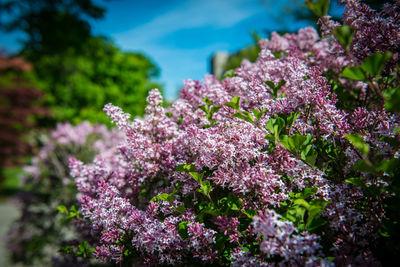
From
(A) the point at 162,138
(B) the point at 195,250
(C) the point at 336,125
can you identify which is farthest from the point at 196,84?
(B) the point at 195,250

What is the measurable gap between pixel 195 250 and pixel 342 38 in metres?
1.53

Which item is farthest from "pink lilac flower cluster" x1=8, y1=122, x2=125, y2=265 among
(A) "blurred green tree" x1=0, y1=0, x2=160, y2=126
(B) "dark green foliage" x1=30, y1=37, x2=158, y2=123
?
(B) "dark green foliage" x1=30, y1=37, x2=158, y2=123

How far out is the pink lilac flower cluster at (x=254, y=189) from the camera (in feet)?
4.50

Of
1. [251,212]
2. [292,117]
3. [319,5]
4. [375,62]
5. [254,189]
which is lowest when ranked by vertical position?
A: [251,212]

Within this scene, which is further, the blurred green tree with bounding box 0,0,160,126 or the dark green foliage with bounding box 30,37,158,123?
the dark green foliage with bounding box 30,37,158,123

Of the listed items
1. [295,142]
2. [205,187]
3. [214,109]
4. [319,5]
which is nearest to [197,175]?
[205,187]

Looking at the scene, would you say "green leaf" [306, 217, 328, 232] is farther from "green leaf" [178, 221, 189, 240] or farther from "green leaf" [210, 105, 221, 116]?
Result: "green leaf" [210, 105, 221, 116]

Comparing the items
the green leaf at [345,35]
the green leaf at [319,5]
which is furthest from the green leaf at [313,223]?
the green leaf at [319,5]

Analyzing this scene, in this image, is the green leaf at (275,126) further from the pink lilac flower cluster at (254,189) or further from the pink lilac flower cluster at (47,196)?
the pink lilac flower cluster at (47,196)

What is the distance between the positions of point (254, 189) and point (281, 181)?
180mm

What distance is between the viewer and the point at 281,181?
4.89 feet

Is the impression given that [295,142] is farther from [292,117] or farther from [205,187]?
[205,187]

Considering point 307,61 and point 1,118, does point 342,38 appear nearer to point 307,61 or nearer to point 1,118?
point 307,61

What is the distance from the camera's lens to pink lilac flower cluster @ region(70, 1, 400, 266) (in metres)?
1.37
